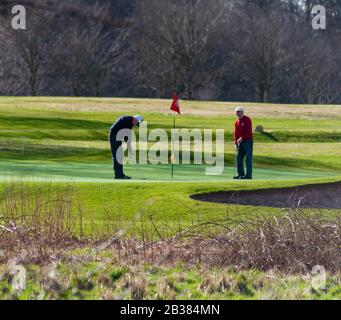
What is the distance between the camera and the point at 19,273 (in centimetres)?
1248

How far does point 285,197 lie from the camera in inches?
828

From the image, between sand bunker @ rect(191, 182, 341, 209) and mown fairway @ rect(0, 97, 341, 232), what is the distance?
0.68ft

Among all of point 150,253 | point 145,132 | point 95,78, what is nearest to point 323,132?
point 145,132

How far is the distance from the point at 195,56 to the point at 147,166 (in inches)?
2017

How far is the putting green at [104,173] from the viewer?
22250 millimetres

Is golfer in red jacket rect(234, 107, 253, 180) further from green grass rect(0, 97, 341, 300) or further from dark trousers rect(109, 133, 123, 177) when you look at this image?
dark trousers rect(109, 133, 123, 177)

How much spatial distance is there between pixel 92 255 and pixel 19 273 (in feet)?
4.87

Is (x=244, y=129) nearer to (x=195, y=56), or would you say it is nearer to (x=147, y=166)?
(x=147, y=166)

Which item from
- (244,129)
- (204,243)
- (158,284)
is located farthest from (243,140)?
(158,284)

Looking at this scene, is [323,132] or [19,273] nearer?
[19,273]

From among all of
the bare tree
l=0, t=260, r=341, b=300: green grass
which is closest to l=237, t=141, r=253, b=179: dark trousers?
l=0, t=260, r=341, b=300: green grass

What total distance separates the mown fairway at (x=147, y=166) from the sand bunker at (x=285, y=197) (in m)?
0.21

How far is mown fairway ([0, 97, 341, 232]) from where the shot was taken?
19469 mm
